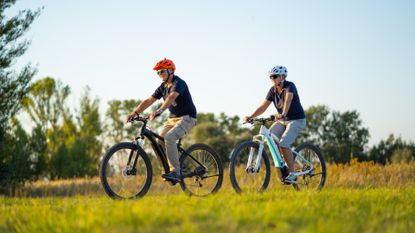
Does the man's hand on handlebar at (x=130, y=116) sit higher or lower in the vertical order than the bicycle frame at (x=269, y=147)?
higher

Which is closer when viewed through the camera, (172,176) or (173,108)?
(172,176)

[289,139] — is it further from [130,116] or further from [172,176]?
[130,116]

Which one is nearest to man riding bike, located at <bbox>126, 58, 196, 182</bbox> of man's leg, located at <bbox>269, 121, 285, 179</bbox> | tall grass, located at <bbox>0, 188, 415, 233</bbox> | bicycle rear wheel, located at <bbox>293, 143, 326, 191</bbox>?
man's leg, located at <bbox>269, 121, 285, 179</bbox>

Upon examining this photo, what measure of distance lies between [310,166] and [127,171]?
391cm

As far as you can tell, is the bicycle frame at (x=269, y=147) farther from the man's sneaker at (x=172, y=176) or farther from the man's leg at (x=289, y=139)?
the man's sneaker at (x=172, y=176)

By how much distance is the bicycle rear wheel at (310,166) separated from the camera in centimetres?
1016

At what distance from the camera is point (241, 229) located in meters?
4.46

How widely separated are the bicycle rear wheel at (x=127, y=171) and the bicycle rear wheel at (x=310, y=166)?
10.5 ft

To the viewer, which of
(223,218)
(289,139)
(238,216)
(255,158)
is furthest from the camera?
(289,139)

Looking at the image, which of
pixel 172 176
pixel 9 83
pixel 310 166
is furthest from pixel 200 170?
pixel 9 83

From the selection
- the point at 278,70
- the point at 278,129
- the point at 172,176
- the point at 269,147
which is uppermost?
the point at 278,70

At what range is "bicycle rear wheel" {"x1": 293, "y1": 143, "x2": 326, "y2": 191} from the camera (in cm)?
1016

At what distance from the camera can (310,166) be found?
1023cm

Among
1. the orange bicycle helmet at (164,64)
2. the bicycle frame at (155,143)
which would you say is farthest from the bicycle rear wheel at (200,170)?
the orange bicycle helmet at (164,64)
